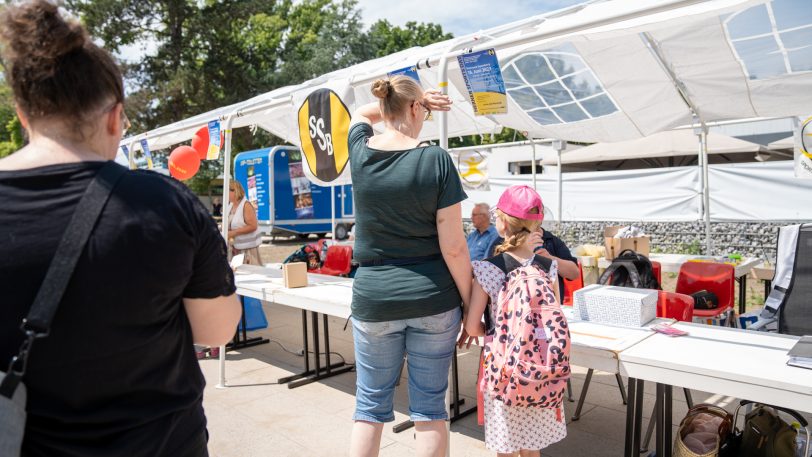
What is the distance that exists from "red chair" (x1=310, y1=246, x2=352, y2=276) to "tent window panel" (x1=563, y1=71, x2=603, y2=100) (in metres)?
3.62

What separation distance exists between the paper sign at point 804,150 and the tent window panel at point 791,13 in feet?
→ 7.08

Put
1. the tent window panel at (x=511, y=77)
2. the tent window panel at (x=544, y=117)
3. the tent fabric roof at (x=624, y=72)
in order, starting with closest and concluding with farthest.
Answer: the tent fabric roof at (x=624, y=72) < the tent window panel at (x=511, y=77) < the tent window panel at (x=544, y=117)

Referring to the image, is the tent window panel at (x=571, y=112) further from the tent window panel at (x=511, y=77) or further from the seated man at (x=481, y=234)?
the seated man at (x=481, y=234)

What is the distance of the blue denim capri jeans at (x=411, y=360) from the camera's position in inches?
82.0

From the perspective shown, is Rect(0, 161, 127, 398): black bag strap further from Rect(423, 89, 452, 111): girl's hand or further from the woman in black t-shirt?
Rect(423, 89, 452, 111): girl's hand

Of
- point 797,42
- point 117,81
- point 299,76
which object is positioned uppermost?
point 299,76

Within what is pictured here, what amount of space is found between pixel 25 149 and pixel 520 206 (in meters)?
1.72

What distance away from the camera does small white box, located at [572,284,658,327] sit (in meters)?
2.75

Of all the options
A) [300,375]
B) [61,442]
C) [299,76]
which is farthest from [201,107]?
[61,442]

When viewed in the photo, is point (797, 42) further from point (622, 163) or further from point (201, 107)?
point (201, 107)

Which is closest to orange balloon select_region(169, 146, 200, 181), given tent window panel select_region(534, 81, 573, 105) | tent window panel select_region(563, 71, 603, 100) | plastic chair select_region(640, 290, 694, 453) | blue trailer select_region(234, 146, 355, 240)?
tent window panel select_region(534, 81, 573, 105)

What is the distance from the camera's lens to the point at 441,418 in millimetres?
2131

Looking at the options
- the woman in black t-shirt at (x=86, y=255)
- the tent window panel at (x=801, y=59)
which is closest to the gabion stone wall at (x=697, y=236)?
the tent window panel at (x=801, y=59)

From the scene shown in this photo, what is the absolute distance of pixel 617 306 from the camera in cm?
282
